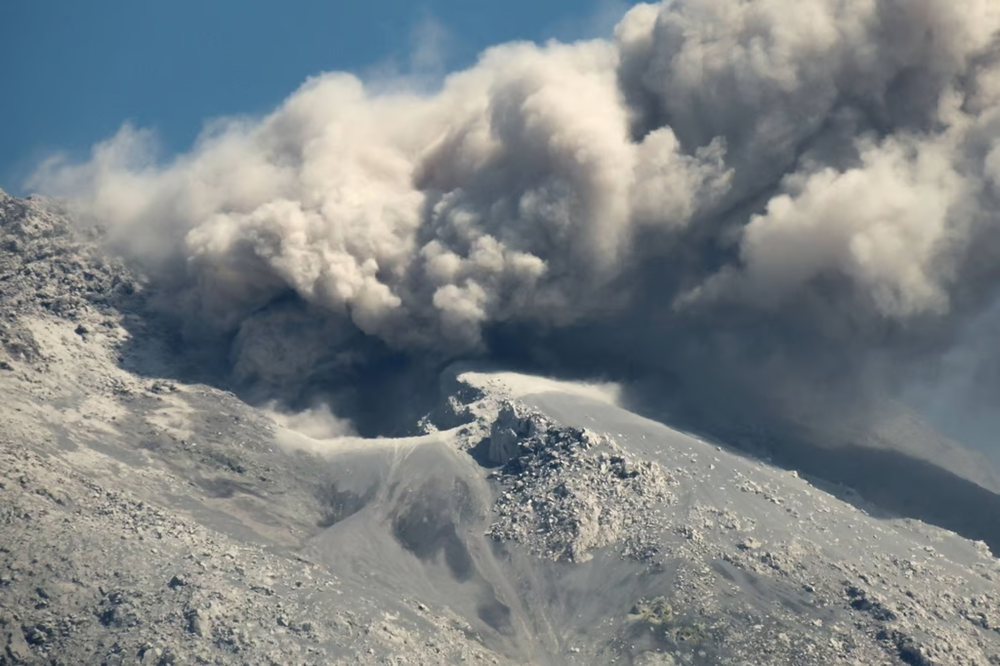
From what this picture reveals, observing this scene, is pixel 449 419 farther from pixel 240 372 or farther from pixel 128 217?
pixel 128 217

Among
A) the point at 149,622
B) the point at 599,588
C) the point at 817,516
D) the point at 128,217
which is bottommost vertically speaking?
the point at 149,622

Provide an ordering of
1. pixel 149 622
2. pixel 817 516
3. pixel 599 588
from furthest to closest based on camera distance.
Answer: pixel 817 516 → pixel 599 588 → pixel 149 622

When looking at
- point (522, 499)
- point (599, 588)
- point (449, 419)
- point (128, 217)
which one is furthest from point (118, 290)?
point (599, 588)

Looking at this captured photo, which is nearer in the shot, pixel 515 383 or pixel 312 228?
pixel 515 383

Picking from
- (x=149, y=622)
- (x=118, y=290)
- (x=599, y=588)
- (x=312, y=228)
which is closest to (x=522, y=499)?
(x=599, y=588)

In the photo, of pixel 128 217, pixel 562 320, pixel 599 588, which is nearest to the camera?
pixel 599 588

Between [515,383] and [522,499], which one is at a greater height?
[515,383]
